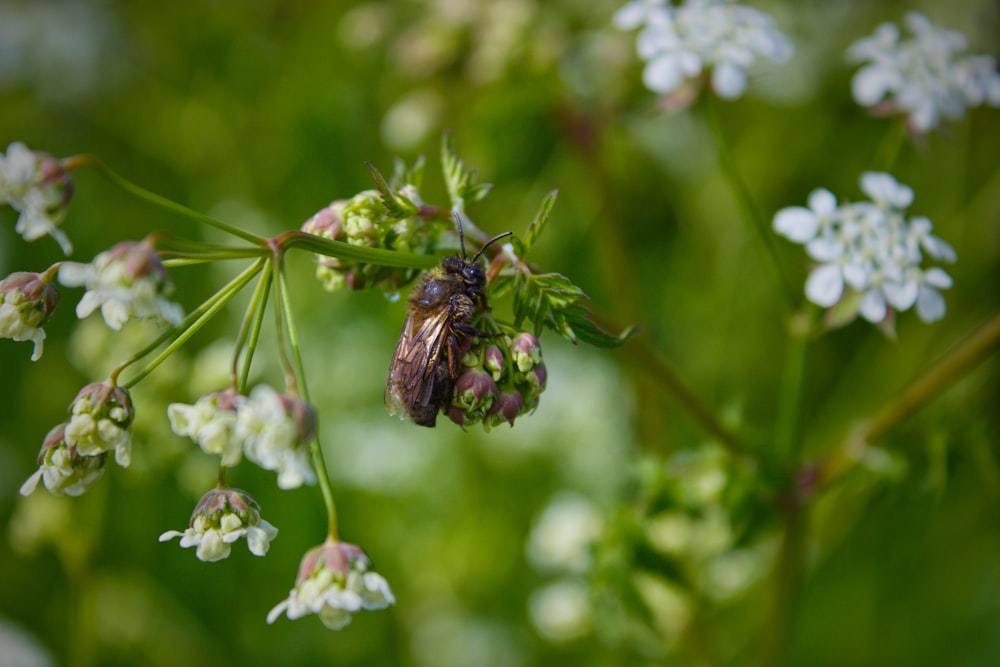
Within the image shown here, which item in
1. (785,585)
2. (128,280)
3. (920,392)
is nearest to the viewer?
(128,280)

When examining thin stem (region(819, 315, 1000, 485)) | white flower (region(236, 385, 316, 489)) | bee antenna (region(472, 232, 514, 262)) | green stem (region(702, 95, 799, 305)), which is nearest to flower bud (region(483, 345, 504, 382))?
bee antenna (region(472, 232, 514, 262))

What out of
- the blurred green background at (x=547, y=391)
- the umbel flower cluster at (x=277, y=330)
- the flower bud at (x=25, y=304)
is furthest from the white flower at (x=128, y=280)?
the blurred green background at (x=547, y=391)

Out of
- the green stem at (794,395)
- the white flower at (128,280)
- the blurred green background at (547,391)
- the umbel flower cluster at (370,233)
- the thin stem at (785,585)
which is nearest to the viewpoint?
the white flower at (128,280)

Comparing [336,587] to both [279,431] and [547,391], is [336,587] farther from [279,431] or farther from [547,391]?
[547,391]

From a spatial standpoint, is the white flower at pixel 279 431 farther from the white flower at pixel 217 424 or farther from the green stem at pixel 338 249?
the green stem at pixel 338 249

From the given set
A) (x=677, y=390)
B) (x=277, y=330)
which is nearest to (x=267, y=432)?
(x=277, y=330)

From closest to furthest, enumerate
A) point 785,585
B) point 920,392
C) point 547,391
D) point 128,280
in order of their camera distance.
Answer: point 128,280, point 920,392, point 785,585, point 547,391
